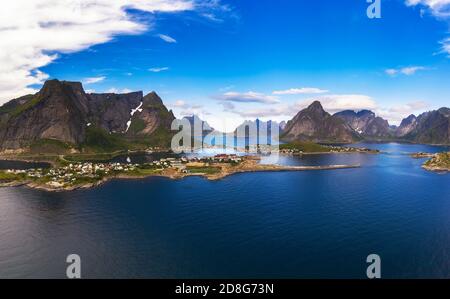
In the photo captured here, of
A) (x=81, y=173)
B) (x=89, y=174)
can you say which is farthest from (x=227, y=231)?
(x=81, y=173)

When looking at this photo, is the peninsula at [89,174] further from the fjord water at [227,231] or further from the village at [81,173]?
the fjord water at [227,231]

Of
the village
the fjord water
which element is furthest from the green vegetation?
the fjord water

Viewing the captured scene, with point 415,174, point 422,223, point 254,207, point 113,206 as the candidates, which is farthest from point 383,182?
point 113,206

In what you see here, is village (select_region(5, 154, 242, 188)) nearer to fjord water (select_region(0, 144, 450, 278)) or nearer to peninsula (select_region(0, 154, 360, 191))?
peninsula (select_region(0, 154, 360, 191))

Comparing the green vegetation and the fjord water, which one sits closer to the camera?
the fjord water

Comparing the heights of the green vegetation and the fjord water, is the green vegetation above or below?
above

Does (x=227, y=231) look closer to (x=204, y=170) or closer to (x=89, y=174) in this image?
(x=204, y=170)

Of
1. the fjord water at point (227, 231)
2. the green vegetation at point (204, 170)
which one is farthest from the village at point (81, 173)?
the fjord water at point (227, 231)

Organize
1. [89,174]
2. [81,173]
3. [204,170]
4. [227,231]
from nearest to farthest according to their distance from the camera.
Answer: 1. [227,231]
2. [89,174]
3. [81,173]
4. [204,170]
